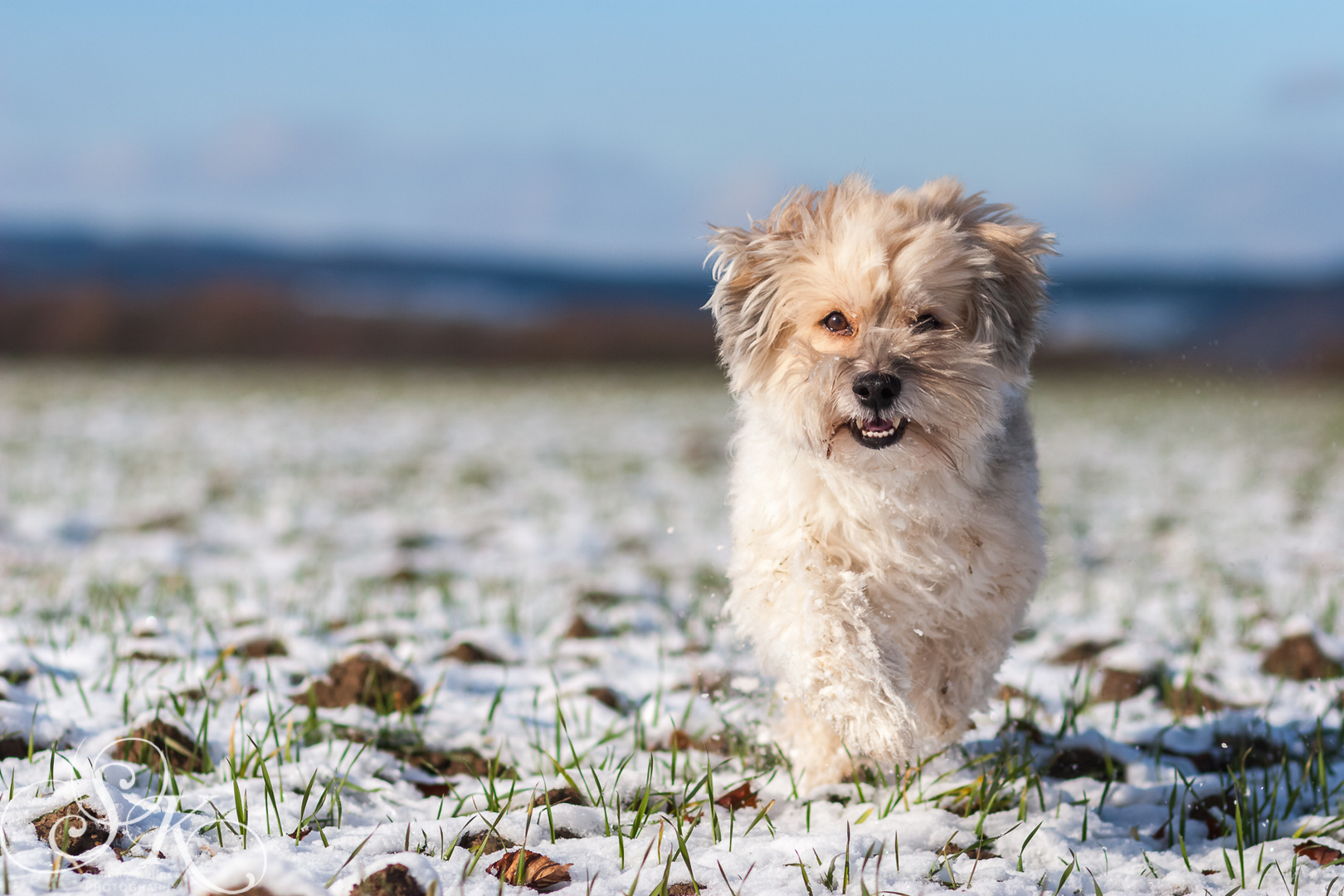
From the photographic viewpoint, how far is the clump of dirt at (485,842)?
2633 millimetres

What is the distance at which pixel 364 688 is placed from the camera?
3.74 meters

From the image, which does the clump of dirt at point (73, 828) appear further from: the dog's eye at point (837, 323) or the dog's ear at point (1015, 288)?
the dog's ear at point (1015, 288)

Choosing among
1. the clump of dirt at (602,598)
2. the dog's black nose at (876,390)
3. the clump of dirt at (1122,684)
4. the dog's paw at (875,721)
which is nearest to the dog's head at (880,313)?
the dog's black nose at (876,390)

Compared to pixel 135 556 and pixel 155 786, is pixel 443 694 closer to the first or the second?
pixel 155 786

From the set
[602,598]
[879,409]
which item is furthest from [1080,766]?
[602,598]

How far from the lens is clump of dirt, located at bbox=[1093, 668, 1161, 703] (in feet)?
13.7

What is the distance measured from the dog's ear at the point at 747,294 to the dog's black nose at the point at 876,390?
0.50 metres

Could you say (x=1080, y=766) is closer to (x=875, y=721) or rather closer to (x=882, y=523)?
(x=875, y=721)

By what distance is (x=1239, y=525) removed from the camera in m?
7.75

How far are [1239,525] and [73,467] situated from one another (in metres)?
9.52

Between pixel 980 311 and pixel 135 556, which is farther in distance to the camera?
pixel 135 556

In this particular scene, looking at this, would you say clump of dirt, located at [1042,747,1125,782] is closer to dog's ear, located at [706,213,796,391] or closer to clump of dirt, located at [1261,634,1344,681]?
clump of dirt, located at [1261,634,1344,681]

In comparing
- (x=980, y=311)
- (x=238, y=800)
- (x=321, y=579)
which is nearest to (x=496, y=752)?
(x=238, y=800)

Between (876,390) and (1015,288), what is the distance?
0.74 metres
